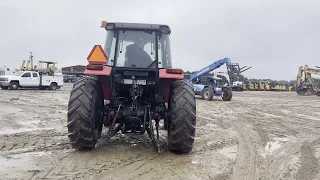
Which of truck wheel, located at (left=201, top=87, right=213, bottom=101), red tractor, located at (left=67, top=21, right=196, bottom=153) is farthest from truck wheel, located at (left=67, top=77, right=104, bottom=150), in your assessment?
truck wheel, located at (left=201, top=87, right=213, bottom=101)

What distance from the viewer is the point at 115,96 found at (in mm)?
6152

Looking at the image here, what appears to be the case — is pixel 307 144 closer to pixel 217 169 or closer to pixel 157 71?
pixel 217 169

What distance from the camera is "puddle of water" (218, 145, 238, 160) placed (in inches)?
238

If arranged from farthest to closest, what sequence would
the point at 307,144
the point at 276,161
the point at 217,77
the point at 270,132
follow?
the point at 217,77 → the point at 270,132 → the point at 307,144 → the point at 276,161

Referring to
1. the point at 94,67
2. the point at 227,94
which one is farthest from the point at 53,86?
the point at 94,67

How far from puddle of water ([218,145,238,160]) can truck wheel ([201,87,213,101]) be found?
15594mm

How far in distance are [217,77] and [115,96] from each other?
19.3 metres

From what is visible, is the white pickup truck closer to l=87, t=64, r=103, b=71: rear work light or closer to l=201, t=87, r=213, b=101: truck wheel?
l=201, t=87, r=213, b=101: truck wheel

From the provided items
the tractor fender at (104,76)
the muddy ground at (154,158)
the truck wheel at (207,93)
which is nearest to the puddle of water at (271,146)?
the muddy ground at (154,158)

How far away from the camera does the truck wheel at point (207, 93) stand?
73.8 ft

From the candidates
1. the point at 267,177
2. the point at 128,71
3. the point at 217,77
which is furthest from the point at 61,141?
the point at 217,77

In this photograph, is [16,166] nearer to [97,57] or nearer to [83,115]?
[83,115]

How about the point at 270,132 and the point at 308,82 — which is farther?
the point at 308,82

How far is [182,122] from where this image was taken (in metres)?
5.65
